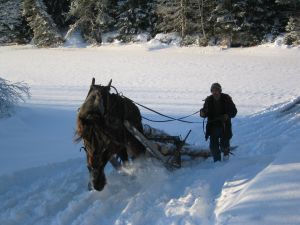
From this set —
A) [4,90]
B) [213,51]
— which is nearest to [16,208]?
[4,90]

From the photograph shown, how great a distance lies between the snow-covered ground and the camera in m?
5.05

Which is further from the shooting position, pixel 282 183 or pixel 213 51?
pixel 213 51

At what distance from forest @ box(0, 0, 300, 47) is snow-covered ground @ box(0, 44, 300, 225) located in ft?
33.4

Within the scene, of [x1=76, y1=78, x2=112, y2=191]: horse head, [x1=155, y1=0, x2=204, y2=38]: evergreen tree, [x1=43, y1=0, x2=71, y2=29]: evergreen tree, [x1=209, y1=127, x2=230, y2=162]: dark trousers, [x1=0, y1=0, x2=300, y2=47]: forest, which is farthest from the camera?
[x1=43, y1=0, x2=71, y2=29]: evergreen tree

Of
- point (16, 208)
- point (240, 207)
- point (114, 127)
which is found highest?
point (114, 127)

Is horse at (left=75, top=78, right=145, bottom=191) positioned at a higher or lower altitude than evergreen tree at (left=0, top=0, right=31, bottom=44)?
higher

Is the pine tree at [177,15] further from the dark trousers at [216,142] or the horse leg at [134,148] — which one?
the horse leg at [134,148]

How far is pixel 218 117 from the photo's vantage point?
7055 mm

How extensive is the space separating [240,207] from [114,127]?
2.09m

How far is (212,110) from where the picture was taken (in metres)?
7.15

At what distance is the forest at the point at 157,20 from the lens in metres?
32.5

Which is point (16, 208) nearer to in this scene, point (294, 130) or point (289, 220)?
point (289, 220)

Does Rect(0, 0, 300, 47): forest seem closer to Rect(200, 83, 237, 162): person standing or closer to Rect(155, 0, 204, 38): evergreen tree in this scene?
Rect(155, 0, 204, 38): evergreen tree

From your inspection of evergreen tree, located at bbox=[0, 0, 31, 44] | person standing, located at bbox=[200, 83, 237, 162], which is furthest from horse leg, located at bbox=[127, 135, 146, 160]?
evergreen tree, located at bbox=[0, 0, 31, 44]
